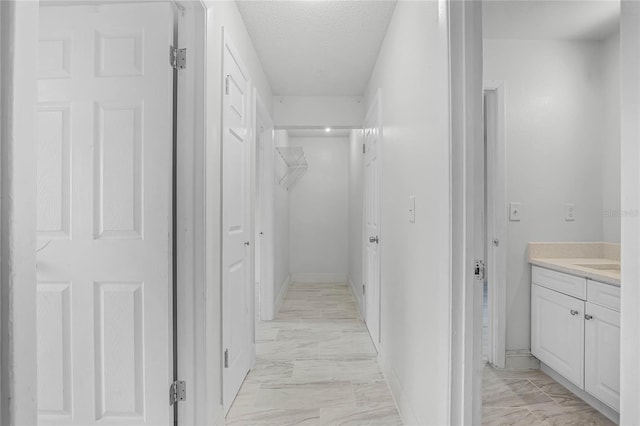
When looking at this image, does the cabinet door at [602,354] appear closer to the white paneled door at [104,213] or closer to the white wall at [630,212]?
the white wall at [630,212]

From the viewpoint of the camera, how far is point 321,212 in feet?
19.3

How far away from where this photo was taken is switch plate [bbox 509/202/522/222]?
260cm

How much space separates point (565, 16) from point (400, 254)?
1767 mm

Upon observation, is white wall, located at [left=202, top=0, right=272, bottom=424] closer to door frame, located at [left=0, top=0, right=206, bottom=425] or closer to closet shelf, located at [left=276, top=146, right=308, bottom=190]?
door frame, located at [left=0, top=0, right=206, bottom=425]

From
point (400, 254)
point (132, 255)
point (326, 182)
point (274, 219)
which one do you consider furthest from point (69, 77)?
point (326, 182)

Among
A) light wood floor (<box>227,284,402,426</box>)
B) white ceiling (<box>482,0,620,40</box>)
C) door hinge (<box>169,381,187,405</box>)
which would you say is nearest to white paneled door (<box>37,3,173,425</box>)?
door hinge (<box>169,381,187,405</box>)

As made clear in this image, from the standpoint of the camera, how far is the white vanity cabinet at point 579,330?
1.94 metres

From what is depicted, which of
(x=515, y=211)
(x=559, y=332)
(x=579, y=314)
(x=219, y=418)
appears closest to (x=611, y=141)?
(x=515, y=211)

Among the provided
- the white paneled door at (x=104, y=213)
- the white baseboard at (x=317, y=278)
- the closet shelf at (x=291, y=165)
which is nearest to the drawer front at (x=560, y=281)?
the white paneled door at (x=104, y=213)

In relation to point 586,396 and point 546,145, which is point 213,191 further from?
point 586,396

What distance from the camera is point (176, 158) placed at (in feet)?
5.33

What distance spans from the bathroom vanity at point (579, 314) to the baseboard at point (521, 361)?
0.06 meters

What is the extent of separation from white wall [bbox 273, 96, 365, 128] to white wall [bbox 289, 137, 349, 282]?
1860 mm

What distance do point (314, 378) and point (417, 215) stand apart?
141 cm
